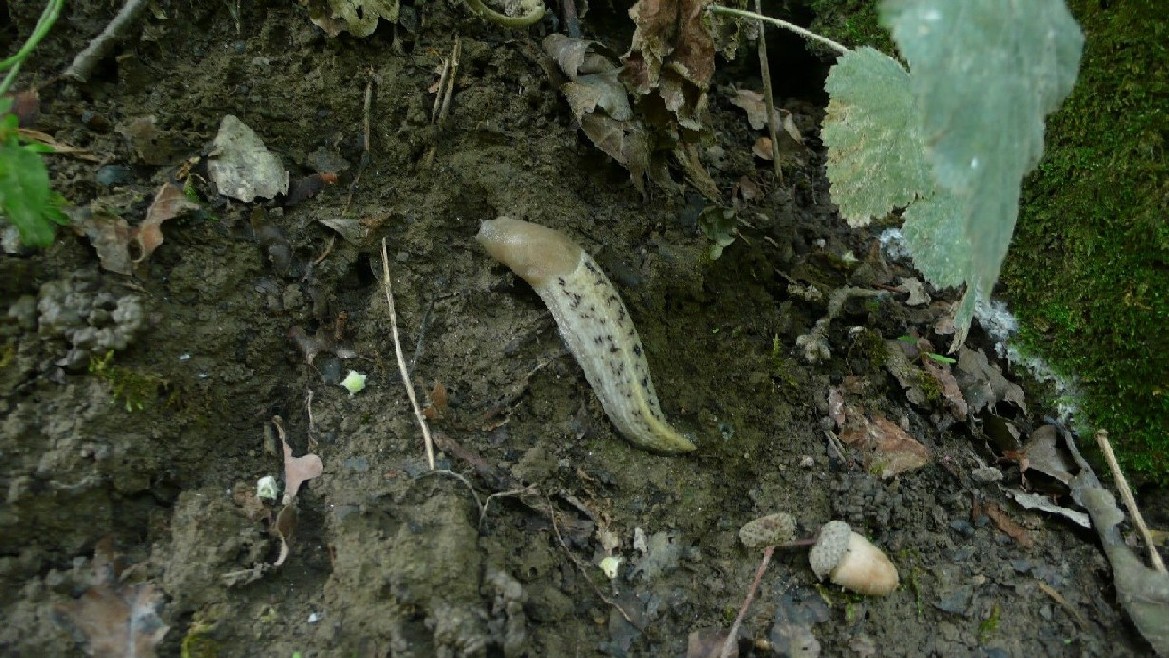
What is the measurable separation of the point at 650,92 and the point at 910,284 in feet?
4.71

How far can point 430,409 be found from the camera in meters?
2.30

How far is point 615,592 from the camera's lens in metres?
2.16

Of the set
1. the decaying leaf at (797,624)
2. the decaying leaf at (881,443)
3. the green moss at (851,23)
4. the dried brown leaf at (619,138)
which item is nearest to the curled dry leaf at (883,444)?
Answer: the decaying leaf at (881,443)

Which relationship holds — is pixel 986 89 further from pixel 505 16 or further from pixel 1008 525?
pixel 505 16

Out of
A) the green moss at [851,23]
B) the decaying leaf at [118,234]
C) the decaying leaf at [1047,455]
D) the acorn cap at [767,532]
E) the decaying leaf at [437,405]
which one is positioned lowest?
the acorn cap at [767,532]

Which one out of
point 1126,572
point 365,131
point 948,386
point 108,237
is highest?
point 365,131

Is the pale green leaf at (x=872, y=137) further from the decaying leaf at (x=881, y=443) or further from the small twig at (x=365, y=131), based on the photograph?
the small twig at (x=365, y=131)

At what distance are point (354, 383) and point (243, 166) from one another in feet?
2.77

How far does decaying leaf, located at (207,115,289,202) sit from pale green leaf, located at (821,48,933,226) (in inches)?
75.0

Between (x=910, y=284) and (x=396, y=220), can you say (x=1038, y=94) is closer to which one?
(x=910, y=284)

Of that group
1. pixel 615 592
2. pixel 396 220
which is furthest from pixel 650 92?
pixel 615 592

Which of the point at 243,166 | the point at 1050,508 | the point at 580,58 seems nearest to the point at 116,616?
the point at 243,166

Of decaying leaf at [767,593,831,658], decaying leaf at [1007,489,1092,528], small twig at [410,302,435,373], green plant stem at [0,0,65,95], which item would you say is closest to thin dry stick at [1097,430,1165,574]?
decaying leaf at [1007,489,1092,528]

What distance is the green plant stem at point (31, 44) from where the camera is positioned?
1.89 m
